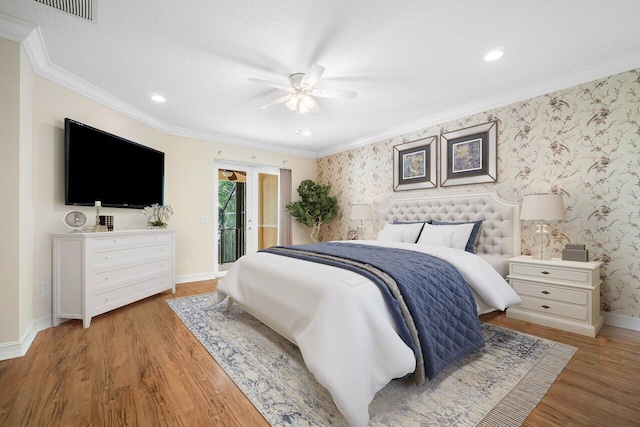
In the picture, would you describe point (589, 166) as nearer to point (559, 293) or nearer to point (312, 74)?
point (559, 293)

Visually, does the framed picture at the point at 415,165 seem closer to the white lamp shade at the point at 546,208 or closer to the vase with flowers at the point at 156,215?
the white lamp shade at the point at 546,208

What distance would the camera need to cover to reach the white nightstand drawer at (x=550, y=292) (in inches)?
92.8

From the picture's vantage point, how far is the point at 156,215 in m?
3.73

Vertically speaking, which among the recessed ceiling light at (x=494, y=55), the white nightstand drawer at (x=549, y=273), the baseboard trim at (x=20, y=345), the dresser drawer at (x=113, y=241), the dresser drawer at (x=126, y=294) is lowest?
the baseboard trim at (x=20, y=345)

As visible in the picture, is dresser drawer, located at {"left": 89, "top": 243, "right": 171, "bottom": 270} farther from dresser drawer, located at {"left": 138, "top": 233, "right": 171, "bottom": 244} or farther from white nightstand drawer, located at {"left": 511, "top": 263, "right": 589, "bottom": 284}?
white nightstand drawer, located at {"left": 511, "top": 263, "right": 589, "bottom": 284}

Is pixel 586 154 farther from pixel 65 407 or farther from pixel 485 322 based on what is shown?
pixel 65 407

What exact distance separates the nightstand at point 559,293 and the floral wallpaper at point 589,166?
10.2 inches

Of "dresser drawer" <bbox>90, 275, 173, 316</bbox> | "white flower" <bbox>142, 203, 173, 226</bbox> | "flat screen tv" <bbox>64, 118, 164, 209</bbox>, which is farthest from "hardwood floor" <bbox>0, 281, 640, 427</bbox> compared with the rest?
"white flower" <bbox>142, 203, 173, 226</bbox>

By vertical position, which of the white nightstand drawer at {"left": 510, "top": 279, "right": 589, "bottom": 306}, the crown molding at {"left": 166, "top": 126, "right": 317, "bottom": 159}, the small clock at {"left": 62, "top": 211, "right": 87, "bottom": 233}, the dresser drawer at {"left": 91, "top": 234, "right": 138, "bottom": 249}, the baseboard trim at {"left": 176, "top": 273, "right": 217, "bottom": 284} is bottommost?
the baseboard trim at {"left": 176, "top": 273, "right": 217, "bottom": 284}

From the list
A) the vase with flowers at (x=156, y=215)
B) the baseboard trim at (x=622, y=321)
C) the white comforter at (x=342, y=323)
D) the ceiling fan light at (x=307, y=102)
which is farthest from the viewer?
the vase with flowers at (x=156, y=215)

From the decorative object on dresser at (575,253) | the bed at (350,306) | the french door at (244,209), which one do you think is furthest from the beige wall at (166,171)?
the decorative object on dresser at (575,253)

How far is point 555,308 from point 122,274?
4391 millimetres

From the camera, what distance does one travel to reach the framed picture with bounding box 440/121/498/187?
3.33 metres

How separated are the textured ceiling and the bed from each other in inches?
60.4
